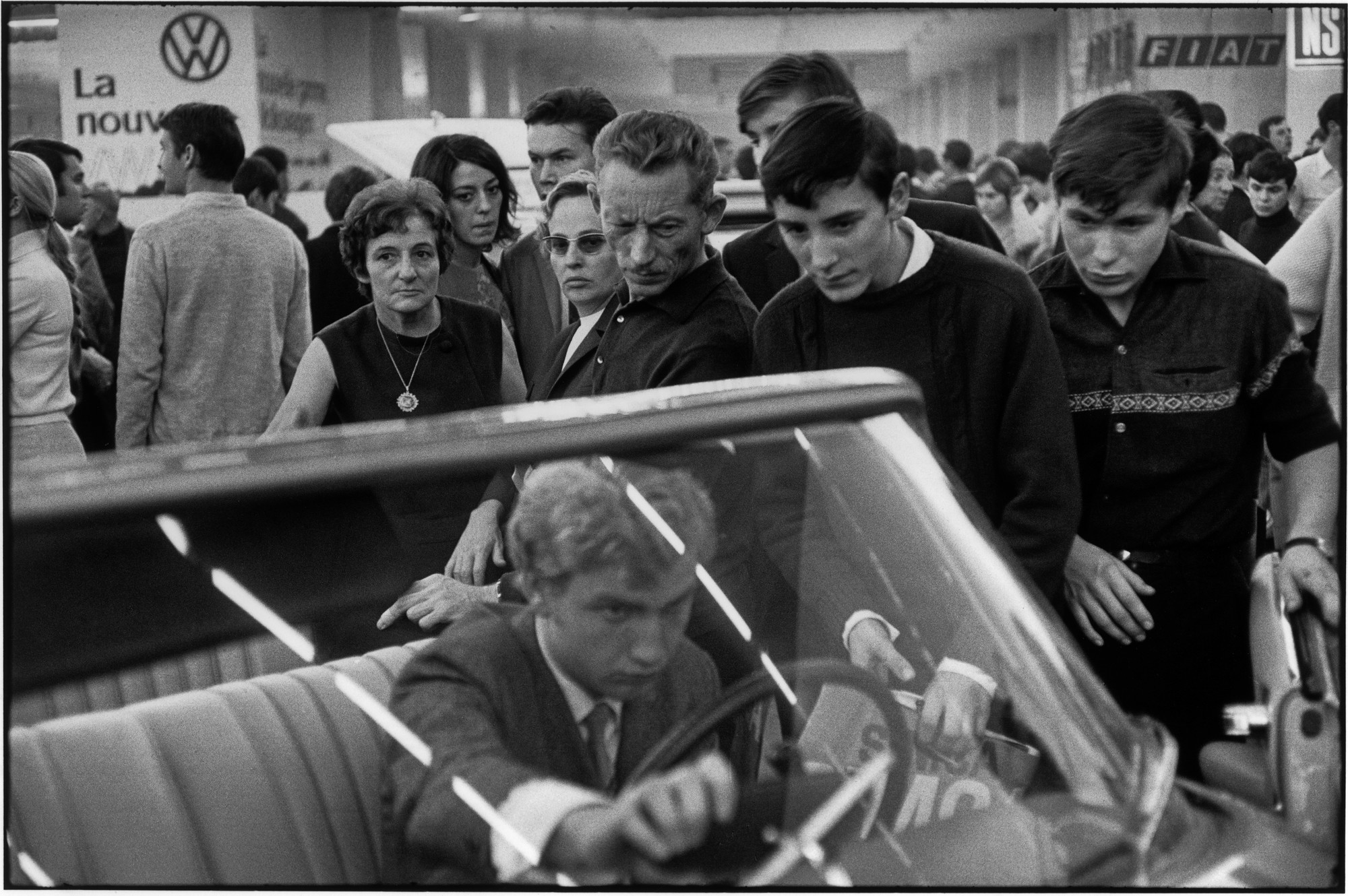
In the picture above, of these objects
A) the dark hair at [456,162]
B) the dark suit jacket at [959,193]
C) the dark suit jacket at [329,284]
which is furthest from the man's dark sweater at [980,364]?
the dark suit jacket at [959,193]

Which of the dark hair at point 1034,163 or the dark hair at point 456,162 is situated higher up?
the dark hair at point 1034,163

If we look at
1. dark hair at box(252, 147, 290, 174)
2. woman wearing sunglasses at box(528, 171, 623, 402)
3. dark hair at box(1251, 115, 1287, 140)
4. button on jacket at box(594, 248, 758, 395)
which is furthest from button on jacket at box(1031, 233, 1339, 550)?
dark hair at box(1251, 115, 1287, 140)

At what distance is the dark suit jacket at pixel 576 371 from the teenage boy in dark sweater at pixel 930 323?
0.53 m

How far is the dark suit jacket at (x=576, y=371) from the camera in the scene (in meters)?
3.00

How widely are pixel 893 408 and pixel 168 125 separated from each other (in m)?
4.10

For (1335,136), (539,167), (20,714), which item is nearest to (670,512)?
(20,714)

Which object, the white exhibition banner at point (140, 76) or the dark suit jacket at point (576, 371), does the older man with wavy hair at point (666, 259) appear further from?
the white exhibition banner at point (140, 76)

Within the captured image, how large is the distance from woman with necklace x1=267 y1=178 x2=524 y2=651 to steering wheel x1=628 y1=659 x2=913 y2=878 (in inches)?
79.2

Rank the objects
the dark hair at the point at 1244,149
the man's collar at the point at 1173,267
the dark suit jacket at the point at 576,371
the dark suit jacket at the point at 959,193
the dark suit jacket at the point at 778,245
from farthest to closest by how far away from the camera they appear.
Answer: the dark suit jacket at the point at 959,193, the dark hair at the point at 1244,149, the dark suit jacket at the point at 778,245, the dark suit jacket at the point at 576,371, the man's collar at the point at 1173,267

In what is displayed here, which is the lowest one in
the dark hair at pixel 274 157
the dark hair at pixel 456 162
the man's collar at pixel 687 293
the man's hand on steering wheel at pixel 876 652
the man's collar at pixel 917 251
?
the man's hand on steering wheel at pixel 876 652

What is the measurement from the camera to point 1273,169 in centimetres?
698

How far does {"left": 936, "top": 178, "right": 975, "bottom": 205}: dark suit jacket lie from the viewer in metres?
10.8

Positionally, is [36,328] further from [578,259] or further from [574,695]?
[574,695]

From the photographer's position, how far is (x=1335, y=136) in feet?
24.8
